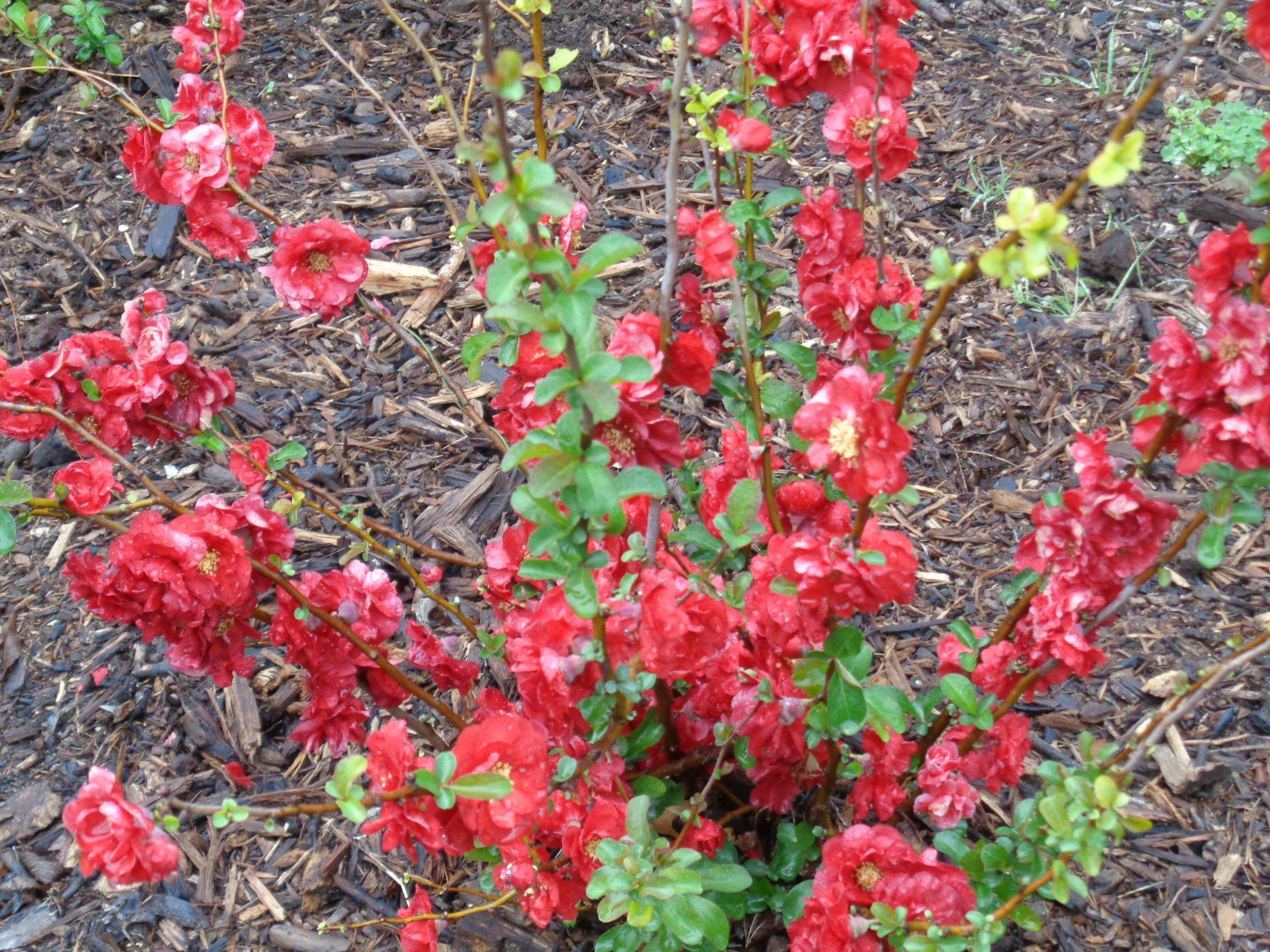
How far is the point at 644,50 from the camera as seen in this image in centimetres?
407

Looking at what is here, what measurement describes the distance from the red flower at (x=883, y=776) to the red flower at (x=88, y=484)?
1324 millimetres

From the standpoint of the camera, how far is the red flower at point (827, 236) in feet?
5.37

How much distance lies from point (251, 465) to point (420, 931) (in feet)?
2.82

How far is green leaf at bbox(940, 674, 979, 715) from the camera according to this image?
161cm

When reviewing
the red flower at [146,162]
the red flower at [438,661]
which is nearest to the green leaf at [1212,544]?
the red flower at [438,661]

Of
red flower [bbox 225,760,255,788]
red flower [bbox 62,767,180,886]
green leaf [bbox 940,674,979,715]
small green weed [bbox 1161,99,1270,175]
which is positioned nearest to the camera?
red flower [bbox 62,767,180,886]

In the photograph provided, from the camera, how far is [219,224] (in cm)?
186

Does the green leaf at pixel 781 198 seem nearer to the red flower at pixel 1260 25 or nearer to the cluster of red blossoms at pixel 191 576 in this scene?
the red flower at pixel 1260 25

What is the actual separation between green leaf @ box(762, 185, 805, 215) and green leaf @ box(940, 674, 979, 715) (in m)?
0.77

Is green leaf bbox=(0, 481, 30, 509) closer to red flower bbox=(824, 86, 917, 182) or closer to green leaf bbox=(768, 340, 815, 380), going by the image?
green leaf bbox=(768, 340, 815, 380)

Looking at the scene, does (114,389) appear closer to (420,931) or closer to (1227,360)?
(420,931)

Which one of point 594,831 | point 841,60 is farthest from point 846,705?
point 841,60

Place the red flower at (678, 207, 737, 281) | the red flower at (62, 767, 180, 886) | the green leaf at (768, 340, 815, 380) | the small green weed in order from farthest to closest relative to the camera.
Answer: the small green weed, the green leaf at (768, 340, 815, 380), the red flower at (678, 207, 737, 281), the red flower at (62, 767, 180, 886)

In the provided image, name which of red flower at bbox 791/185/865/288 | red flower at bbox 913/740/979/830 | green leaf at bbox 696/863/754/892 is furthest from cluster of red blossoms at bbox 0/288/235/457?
red flower at bbox 913/740/979/830
